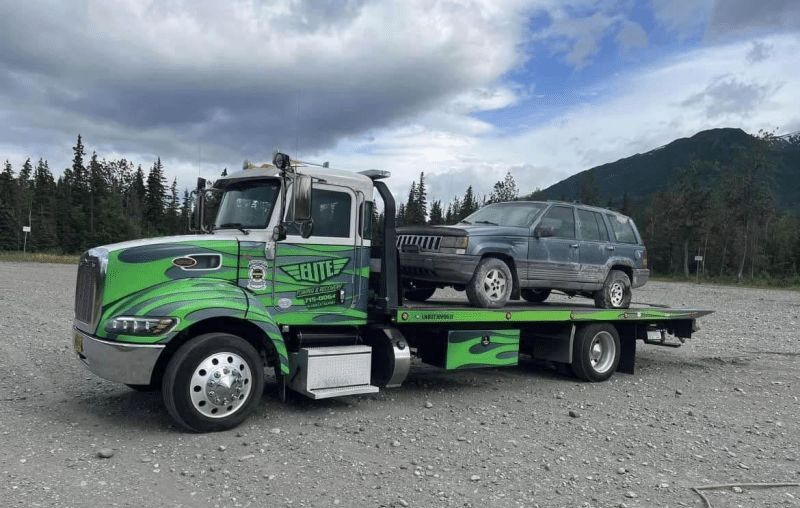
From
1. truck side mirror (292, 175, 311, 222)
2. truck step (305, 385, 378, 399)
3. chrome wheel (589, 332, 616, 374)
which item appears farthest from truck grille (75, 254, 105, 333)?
chrome wheel (589, 332, 616, 374)

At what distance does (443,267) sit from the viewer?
7809 millimetres

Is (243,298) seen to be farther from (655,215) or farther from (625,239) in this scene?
(655,215)

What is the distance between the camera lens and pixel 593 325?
8.95 meters

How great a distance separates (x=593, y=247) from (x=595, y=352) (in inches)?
62.5

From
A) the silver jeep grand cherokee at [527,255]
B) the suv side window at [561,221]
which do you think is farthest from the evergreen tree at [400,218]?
the suv side window at [561,221]

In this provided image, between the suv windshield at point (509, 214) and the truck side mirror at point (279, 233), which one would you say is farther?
the suv windshield at point (509, 214)

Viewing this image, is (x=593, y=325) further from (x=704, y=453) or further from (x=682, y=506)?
(x=682, y=506)

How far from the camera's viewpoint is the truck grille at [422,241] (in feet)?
26.1

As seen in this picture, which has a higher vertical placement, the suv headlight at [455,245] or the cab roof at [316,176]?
the cab roof at [316,176]

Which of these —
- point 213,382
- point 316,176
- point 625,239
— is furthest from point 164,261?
point 625,239

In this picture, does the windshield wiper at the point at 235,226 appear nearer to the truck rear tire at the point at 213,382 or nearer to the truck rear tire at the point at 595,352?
the truck rear tire at the point at 213,382

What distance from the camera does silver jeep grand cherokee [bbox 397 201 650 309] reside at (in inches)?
312

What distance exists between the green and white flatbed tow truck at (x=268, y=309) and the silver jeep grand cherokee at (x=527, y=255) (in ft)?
1.70

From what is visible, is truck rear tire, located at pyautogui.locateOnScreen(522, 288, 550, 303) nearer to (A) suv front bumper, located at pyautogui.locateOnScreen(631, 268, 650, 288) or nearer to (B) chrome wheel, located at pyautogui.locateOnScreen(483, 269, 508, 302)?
(A) suv front bumper, located at pyautogui.locateOnScreen(631, 268, 650, 288)
